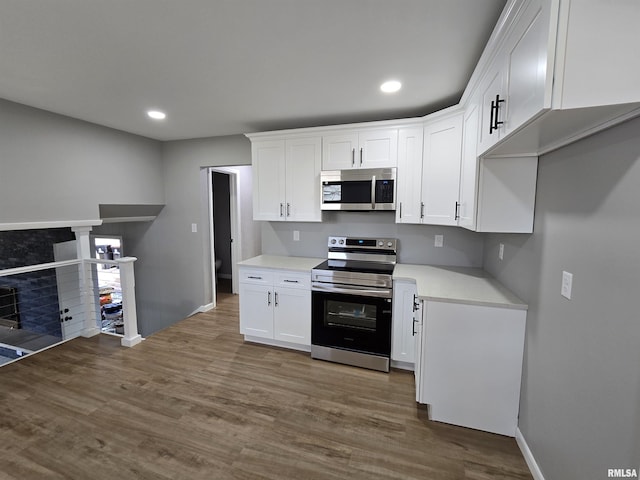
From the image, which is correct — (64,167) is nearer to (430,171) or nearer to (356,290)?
(356,290)

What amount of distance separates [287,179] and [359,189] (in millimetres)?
825

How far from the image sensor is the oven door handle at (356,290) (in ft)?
8.48

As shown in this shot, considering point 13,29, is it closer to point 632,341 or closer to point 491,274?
point 632,341

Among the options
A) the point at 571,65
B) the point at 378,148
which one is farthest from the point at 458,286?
the point at 571,65

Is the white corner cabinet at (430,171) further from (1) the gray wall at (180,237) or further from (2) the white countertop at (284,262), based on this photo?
(1) the gray wall at (180,237)

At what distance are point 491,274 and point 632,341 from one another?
1652mm

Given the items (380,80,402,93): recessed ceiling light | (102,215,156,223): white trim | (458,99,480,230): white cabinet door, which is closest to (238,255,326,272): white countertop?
(458,99,480,230): white cabinet door

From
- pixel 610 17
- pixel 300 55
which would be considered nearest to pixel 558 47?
pixel 610 17

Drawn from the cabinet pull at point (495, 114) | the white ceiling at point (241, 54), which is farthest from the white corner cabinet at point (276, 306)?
the cabinet pull at point (495, 114)

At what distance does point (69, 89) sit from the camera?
7.84 feet

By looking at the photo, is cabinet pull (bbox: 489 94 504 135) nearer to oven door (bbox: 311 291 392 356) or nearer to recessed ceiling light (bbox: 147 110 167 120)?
oven door (bbox: 311 291 392 356)

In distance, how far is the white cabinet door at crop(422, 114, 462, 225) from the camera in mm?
2424

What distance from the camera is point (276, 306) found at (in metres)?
3.04

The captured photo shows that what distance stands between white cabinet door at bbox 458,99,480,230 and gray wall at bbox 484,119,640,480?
0.38m
